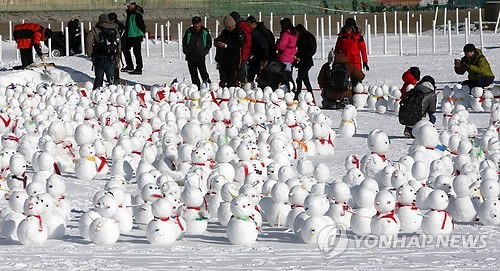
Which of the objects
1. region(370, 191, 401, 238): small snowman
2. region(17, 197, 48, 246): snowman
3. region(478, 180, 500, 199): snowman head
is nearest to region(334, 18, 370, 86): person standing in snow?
region(478, 180, 500, 199): snowman head

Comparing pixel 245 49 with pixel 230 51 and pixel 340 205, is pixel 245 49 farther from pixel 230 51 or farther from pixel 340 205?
pixel 340 205

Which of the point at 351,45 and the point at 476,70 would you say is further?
the point at 351,45

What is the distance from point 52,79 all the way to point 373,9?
25.5 meters

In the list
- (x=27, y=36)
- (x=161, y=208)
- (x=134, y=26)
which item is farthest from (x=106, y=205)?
(x=27, y=36)

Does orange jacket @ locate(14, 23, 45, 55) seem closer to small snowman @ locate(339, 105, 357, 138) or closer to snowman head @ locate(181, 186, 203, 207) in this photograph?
small snowman @ locate(339, 105, 357, 138)

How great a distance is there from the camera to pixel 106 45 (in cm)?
1931

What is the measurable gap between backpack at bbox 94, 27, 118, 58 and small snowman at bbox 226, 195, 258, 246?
1186 centimetres

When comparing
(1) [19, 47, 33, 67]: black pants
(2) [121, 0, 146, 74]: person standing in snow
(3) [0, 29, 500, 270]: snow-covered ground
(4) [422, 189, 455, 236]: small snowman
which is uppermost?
(2) [121, 0, 146, 74]: person standing in snow

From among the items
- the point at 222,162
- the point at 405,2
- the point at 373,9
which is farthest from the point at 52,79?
the point at 405,2

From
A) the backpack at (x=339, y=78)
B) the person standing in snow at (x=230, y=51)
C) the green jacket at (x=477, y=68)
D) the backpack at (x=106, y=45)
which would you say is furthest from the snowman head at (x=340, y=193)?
the backpack at (x=106, y=45)

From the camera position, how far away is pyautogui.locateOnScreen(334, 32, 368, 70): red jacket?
1795 centimetres

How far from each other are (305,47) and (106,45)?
3243mm

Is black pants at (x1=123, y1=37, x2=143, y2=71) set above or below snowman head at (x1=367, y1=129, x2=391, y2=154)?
above

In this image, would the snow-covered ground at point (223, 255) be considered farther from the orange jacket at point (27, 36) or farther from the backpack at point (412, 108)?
the orange jacket at point (27, 36)
